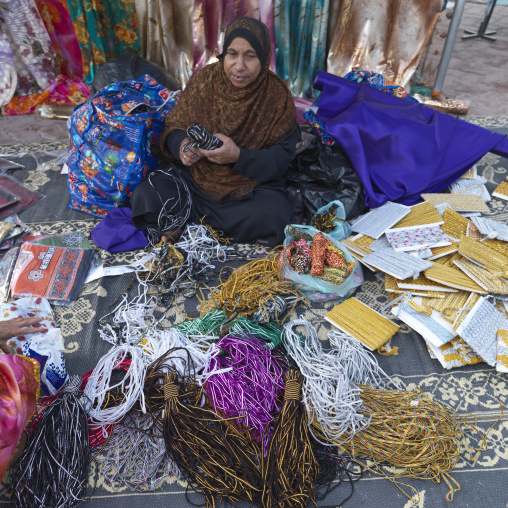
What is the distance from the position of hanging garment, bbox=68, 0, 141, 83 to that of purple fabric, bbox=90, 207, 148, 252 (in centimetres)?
181

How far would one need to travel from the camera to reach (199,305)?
214 cm

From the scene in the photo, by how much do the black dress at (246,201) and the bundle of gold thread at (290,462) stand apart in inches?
42.0

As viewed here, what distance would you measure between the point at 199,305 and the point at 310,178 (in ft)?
3.71

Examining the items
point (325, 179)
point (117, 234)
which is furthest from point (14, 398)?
point (325, 179)

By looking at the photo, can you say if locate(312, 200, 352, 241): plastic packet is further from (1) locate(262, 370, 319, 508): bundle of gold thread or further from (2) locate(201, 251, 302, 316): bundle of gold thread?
(1) locate(262, 370, 319, 508): bundle of gold thread

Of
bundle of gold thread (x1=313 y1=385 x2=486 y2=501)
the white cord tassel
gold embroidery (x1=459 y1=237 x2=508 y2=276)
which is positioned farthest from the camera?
gold embroidery (x1=459 y1=237 x2=508 y2=276)

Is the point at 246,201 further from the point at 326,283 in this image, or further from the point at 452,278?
the point at 452,278

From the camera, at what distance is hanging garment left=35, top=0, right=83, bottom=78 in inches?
136

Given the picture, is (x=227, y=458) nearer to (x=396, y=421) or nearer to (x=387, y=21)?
(x=396, y=421)

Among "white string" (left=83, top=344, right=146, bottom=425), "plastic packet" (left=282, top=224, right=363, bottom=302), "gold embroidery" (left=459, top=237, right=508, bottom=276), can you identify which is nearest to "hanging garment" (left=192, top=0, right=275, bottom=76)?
"plastic packet" (left=282, top=224, right=363, bottom=302)

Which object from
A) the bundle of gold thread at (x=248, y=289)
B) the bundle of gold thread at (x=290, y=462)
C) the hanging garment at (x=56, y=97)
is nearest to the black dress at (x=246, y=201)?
the bundle of gold thread at (x=248, y=289)

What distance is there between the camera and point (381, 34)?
3.53 meters

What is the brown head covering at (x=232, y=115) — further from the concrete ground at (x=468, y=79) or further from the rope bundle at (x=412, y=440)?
the concrete ground at (x=468, y=79)

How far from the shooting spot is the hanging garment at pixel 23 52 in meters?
3.47
